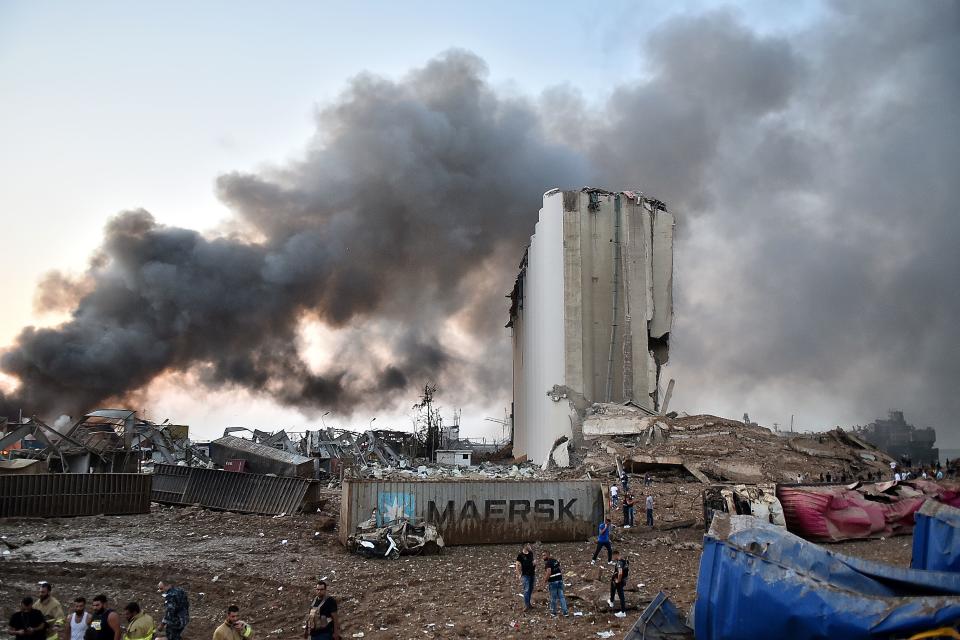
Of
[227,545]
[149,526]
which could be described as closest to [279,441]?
[149,526]

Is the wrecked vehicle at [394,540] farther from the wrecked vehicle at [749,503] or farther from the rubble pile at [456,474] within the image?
the rubble pile at [456,474]

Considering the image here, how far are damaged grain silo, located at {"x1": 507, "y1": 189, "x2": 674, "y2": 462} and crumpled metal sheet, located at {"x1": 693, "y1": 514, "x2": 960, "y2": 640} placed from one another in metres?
25.6

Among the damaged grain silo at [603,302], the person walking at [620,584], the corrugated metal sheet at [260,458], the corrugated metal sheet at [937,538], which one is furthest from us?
the damaged grain silo at [603,302]

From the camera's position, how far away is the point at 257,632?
907 cm

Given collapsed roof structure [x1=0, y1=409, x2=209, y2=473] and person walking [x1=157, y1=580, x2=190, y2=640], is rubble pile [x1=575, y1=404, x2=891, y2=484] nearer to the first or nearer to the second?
collapsed roof structure [x1=0, y1=409, x2=209, y2=473]

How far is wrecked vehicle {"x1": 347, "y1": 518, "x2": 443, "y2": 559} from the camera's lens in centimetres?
1382

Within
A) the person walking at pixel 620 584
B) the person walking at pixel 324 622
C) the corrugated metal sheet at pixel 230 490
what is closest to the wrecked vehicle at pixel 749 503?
the person walking at pixel 620 584

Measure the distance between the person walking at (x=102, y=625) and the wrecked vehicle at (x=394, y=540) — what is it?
316 inches

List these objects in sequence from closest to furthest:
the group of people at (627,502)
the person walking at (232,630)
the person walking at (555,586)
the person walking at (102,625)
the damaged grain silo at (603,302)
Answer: the person walking at (102,625)
the person walking at (232,630)
the person walking at (555,586)
the group of people at (627,502)
the damaged grain silo at (603,302)

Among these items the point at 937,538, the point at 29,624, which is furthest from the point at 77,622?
the point at 937,538

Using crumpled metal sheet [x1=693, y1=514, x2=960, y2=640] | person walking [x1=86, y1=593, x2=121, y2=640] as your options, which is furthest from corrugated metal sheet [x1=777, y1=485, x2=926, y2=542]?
person walking [x1=86, y1=593, x2=121, y2=640]

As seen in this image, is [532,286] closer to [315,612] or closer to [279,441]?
[279,441]

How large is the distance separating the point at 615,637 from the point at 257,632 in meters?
4.66

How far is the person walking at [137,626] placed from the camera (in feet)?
→ 20.7
